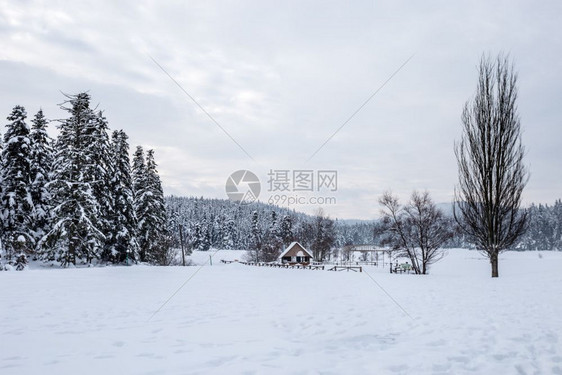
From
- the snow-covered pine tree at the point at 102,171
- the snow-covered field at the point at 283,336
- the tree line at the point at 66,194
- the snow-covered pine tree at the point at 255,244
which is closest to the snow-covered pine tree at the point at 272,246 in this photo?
the snow-covered pine tree at the point at 255,244

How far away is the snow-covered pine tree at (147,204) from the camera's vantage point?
3856 cm

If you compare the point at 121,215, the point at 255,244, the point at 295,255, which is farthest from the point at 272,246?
the point at 121,215

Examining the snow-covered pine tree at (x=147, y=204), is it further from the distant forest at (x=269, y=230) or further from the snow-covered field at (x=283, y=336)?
the snow-covered field at (x=283, y=336)

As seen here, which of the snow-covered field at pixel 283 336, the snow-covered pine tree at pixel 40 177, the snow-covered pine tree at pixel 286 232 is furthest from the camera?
the snow-covered pine tree at pixel 286 232

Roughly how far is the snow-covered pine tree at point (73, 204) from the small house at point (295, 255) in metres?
34.1

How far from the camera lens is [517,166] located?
63.7 ft

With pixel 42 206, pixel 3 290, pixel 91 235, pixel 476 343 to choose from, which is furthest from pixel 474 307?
pixel 42 206

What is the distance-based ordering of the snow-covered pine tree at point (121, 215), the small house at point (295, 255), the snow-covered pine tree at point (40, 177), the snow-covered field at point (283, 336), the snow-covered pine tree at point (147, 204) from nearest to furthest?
1. the snow-covered field at point (283, 336)
2. the snow-covered pine tree at point (40, 177)
3. the snow-covered pine tree at point (121, 215)
4. the snow-covered pine tree at point (147, 204)
5. the small house at point (295, 255)

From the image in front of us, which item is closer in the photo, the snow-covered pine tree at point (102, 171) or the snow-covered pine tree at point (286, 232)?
the snow-covered pine tree at point (102, 171)

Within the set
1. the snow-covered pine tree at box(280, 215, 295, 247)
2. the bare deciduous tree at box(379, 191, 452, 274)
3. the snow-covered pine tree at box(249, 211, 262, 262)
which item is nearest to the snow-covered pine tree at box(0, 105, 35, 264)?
the bare deciduous tree at box(379, 191, 452, 274)

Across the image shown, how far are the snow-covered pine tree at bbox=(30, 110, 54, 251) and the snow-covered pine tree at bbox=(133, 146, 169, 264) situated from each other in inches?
373

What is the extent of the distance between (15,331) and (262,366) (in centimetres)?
610

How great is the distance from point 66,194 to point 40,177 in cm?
430

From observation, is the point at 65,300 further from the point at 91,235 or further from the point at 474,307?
the point at 91,235
